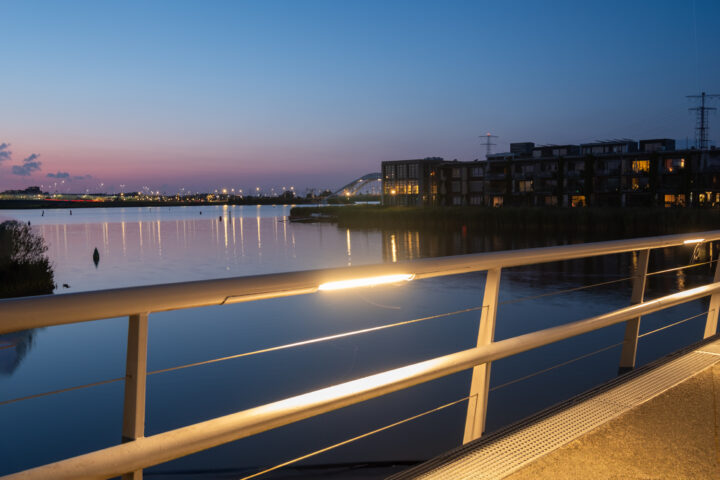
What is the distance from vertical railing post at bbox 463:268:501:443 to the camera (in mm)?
2711

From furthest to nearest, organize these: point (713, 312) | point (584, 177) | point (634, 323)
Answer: point (584, 177)
point (713, 312)
point (634, 323)

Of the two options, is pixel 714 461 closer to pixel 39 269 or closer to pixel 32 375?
pixel 32 375

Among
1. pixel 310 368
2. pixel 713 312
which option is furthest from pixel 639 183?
pixel 713 312

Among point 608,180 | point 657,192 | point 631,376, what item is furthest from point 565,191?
point 631,376

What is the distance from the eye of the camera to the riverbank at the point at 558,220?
40.0 metres

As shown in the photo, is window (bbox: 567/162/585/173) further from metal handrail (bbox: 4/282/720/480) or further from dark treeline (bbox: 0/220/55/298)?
metal handrail (bbox: 4/282/720/480)

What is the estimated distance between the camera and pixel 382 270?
2160 mm

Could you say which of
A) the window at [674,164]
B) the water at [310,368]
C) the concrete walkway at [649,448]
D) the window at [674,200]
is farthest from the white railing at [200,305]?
the window at [674,164]

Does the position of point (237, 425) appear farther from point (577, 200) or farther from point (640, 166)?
point (577, 200)

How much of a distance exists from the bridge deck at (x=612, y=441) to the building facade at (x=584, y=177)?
5751 centimetres

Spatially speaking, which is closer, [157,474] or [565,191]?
[157,474]

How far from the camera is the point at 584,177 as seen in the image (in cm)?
6303

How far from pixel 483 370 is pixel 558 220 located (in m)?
48.8

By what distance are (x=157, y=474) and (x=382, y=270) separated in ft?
23.1
